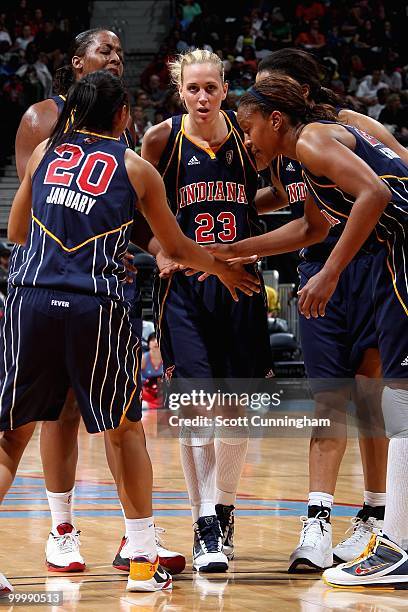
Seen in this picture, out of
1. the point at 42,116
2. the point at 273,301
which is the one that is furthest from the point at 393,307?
the point at 273,301

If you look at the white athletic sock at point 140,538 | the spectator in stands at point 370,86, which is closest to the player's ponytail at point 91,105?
the white athletic sock at point 140,538

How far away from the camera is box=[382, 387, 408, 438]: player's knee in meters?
4.00

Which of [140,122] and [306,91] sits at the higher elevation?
[140,122]

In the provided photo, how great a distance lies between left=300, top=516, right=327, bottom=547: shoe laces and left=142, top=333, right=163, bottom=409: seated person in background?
755 centimetres

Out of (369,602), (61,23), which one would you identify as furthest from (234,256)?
(61,23)

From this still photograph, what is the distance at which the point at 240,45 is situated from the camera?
1881 centimetres

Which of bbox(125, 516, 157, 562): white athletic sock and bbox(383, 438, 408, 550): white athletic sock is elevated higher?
bbox(383, 438, 408, 550): white athletic sock

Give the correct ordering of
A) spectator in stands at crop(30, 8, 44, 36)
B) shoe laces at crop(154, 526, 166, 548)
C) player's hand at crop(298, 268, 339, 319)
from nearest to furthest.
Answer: player's hand at crop(298, 268, 339, 319)
shoe laces at crop(154, 526, 166, 548)
spectator in stands at crop(30, 8, 44, 36)

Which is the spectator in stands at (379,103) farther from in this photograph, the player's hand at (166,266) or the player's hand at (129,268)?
the player's hand at (129,268)

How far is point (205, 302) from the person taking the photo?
15.2ft

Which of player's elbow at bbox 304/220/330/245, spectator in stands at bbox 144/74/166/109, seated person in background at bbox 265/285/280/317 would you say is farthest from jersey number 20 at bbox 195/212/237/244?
spectator in stands at bbox 144/74/166/109

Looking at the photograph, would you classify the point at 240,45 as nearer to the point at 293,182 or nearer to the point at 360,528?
the point at 293,182

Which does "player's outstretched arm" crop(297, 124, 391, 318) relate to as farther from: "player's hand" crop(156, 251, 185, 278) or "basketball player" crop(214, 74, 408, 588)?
"player's hand" crop(156, 251, 185, 278)

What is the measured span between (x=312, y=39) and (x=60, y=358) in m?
15.3
